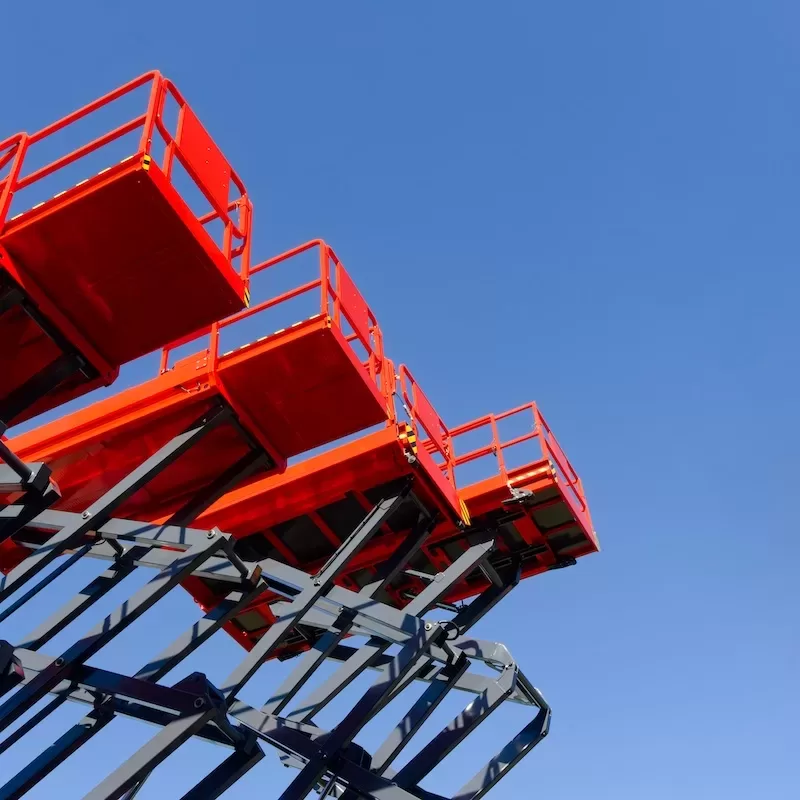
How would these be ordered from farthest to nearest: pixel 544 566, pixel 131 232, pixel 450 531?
pixel 544 566
pixel 450 531
pixel 131 232

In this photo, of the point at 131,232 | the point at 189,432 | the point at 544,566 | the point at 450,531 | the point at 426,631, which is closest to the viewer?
the point at 131,232

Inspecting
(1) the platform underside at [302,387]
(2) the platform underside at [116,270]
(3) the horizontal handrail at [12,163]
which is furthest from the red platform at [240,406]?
(3) the horizontal handrail at [12,163]

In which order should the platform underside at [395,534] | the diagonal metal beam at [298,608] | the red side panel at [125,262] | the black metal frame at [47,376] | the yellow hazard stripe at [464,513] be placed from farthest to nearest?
the yellow hazard stripe at [464,513], the platform underside at [395,534], the diagonal metal beam at [298,608], the black metal frame at [47,376], the red side panel at [125,262]

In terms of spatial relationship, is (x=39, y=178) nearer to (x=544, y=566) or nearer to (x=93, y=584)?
(x=93, y=584)

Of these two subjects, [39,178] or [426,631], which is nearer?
[39,178]

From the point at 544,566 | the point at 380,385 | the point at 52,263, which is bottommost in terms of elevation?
the point at 52,263

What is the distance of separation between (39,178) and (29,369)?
4.55 feet

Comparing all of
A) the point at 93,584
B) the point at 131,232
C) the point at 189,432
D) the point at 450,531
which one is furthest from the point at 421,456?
the point at 131,232

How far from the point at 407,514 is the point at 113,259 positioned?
439cm

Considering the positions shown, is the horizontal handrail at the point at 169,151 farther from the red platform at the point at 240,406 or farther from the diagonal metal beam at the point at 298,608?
the diagonal metal beam at the point at 298,608

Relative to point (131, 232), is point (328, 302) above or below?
above

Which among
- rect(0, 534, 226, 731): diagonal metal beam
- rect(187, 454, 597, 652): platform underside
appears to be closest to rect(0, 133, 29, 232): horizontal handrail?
rect(0, 534, 226, 731): diagonal metal beam

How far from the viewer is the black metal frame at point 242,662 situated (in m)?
7.39

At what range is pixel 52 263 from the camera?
21.6 ft
